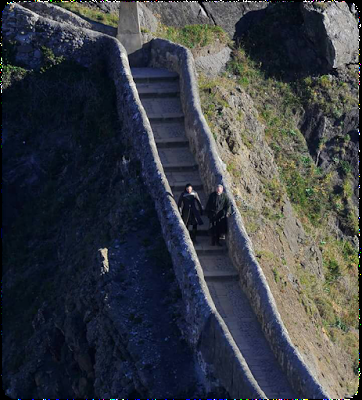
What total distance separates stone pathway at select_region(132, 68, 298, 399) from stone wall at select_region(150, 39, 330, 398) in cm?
17

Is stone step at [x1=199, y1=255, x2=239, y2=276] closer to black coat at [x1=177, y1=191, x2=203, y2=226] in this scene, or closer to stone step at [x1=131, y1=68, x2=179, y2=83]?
black coat at [x1=177, y1=191, x2=203, y2=226]

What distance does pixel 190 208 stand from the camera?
28.2m

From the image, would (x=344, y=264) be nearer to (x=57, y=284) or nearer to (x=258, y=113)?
(x=258, y=113)

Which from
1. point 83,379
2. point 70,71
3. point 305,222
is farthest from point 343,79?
point 83,379

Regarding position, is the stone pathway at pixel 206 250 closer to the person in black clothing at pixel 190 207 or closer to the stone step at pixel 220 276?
the stone step at pixel 220 276

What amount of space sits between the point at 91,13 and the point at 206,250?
9608 millimetres

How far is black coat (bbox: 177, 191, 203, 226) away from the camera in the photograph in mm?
28234

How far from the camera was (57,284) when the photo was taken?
29.5 m

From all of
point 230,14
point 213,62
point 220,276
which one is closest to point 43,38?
point 213,62

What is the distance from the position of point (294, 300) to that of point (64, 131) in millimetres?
6912

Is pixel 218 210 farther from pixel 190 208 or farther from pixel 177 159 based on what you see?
pixel 177 159

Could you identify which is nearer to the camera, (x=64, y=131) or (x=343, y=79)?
(x=64, y=131)

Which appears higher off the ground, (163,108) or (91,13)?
(91,13)

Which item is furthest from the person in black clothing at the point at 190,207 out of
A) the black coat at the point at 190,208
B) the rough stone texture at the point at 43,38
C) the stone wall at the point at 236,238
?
the rough stone texture at the point at 43,38
